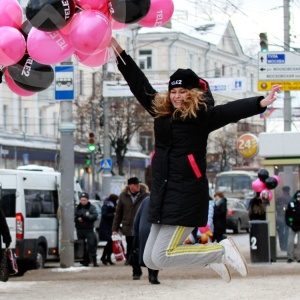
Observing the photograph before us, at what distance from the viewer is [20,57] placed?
9617 mm

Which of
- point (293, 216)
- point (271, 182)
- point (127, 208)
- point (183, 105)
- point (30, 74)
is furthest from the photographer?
point (293, 216)

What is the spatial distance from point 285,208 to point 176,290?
8405 millimetres

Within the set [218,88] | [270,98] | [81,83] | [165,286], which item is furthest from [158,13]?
[81,83]

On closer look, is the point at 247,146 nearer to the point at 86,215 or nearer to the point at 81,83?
the point at 81,83

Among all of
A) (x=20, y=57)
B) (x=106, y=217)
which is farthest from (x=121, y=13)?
(x=106, y=217)

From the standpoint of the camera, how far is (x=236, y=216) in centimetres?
4234

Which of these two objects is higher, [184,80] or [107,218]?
[184,80]

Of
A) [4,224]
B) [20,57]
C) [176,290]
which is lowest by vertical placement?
[176,290]

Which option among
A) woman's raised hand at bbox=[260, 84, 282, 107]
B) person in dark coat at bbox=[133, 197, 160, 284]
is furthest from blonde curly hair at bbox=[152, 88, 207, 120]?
person in dark coat at bbox=[133, 197, 160, 284]

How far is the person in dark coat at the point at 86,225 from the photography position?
931 inches

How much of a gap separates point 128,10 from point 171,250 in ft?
6.82

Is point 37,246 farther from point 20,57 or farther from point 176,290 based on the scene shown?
point 20,57

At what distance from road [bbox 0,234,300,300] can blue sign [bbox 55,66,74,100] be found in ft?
11.0

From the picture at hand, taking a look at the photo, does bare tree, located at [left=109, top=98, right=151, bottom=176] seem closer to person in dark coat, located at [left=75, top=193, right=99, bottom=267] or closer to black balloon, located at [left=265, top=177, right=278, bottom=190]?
person in dark coat, located at [left=75, top=193, right=99, bottom=267]
